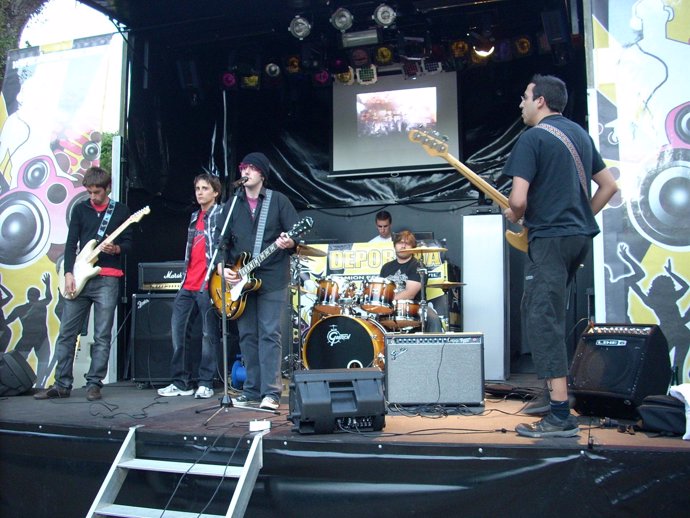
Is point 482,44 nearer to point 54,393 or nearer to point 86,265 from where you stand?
point 86,265

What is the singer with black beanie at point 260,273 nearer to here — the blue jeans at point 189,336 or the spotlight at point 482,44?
the blue jeans at point 189,336

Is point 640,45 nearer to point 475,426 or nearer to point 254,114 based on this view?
point 475,426

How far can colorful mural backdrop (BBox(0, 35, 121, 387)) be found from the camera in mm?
7402

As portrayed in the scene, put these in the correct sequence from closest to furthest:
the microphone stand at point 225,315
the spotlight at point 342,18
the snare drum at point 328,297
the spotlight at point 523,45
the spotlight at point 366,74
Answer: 1. the microphone stand at point 225,315
2. the snare drum at point 328,297
3. the spotlight at point 342,18
4. the spotlight at point 523,45
5. the spotlight at point 366,74

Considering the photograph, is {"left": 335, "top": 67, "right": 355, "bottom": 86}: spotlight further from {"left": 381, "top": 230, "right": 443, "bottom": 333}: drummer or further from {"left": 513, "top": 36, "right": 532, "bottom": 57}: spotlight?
{"left": 381, "top": 230, "right": 443, "bottom": 333}: drummer

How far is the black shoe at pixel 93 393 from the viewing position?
5.72m

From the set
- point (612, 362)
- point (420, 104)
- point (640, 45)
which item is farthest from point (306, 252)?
point (420, 104)

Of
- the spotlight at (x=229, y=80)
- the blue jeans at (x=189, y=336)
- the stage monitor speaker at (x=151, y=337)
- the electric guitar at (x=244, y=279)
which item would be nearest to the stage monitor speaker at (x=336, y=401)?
the electric guitar at (x=244, y=279)

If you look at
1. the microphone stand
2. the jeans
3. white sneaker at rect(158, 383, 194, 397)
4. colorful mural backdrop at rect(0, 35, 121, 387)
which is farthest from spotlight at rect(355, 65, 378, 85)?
the jeans

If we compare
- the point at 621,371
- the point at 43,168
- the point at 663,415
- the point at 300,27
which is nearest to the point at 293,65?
the point at 300,27

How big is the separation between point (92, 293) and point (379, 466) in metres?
3.60

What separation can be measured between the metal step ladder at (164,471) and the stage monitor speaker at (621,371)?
7.11ft

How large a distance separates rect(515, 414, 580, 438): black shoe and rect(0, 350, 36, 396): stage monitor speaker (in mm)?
4794

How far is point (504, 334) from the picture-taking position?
7.55m
